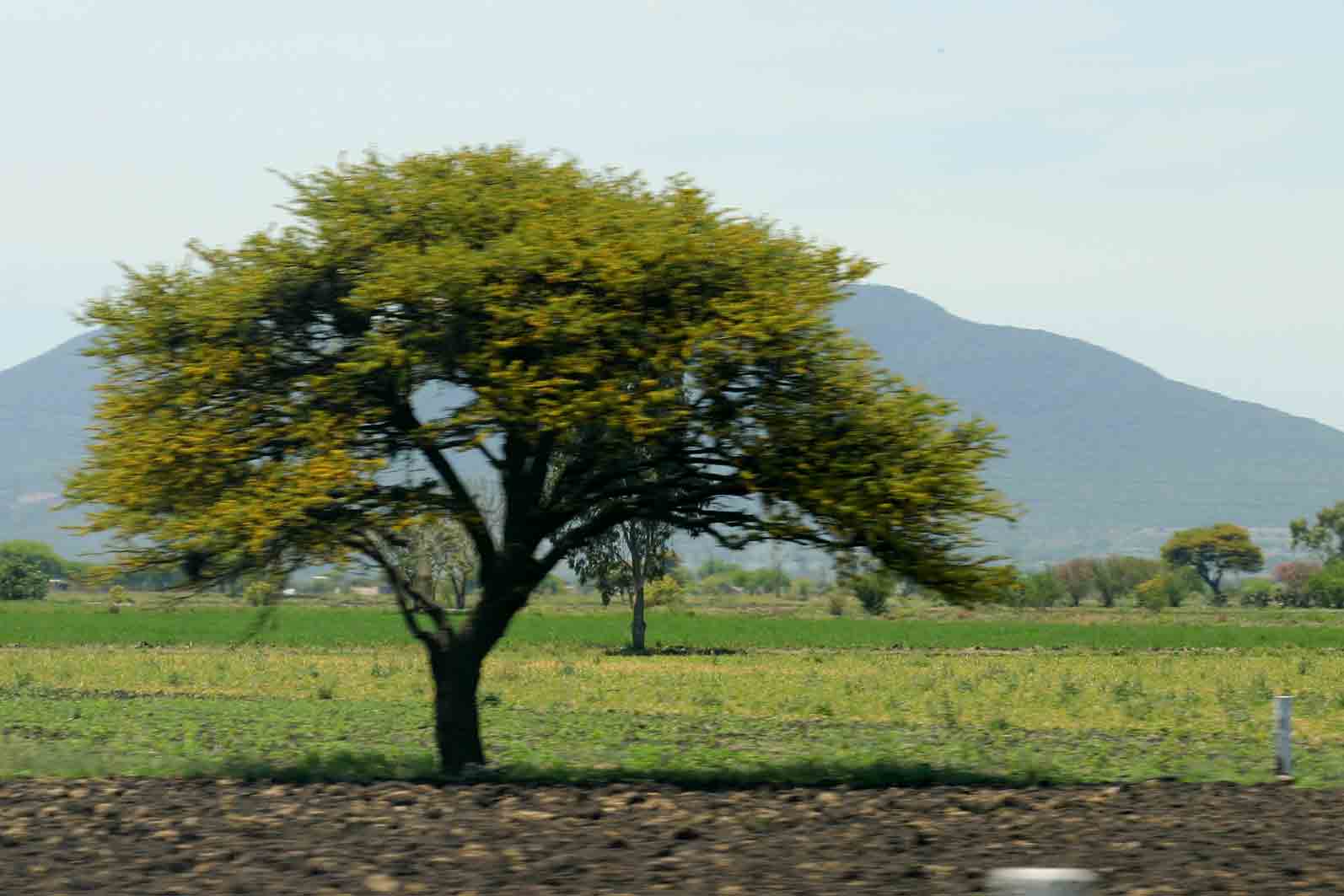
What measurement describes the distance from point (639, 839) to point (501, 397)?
7.14m

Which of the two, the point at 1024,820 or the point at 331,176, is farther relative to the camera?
the point at 331,176

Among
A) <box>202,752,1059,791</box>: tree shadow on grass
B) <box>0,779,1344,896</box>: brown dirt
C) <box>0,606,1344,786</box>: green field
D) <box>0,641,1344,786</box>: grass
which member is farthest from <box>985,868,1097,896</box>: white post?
<box>0,606,1344,786</box>: green field

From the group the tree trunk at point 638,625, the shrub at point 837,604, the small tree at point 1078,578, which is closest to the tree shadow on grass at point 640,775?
the tree trunk at point 638,625

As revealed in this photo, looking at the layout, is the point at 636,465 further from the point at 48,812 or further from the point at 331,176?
the point at 48,812

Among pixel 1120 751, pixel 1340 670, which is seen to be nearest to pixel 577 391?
pixel 1120 751

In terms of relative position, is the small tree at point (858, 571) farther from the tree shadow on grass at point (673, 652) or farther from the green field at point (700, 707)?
the tree shadow on grass at point (673, 652)

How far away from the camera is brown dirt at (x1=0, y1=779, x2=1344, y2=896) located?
1255 cm

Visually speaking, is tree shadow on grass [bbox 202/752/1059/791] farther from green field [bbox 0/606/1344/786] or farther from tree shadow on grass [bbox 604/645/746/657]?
tree shadow on grass [bbox 604/645/746/657]

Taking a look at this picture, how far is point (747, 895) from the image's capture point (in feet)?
39.2

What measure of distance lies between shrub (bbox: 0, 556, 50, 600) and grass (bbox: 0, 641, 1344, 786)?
Result: 3870 inches

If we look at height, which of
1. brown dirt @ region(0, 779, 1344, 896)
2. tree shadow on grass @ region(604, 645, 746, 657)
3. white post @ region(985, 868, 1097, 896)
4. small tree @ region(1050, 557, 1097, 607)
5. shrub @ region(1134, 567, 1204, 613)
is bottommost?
brown dirt @ region(0, 779, 1344, 896)

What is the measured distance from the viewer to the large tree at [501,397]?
66.0 ft

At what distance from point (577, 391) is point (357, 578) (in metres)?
6.06

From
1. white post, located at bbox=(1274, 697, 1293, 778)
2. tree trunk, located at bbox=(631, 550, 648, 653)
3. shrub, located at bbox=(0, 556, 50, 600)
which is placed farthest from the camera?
shrub, located at bbox=(0, 556, 50, 600)
